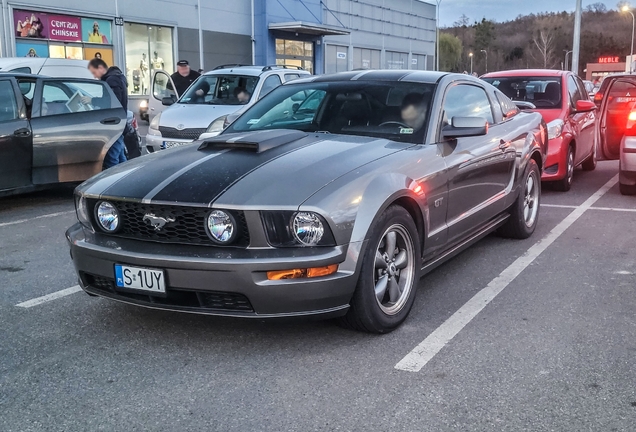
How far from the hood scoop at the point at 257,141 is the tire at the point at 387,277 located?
85cm

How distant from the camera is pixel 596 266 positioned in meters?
5.57

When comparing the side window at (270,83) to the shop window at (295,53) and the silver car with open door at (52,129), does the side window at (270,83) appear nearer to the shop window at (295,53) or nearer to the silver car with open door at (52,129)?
the silver car with open door at (52,129)

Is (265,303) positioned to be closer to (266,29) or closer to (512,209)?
(512,209)

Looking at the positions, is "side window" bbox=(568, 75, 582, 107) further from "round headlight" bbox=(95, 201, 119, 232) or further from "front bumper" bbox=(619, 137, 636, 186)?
"round headlight" bbox=(95, 201, 119, 232)

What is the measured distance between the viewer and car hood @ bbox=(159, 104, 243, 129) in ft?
35.6

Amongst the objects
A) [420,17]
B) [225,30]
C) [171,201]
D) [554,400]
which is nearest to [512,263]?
[554,400]

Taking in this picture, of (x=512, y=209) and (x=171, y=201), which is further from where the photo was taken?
(x=512, y=209)

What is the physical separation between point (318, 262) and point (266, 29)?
2614cm

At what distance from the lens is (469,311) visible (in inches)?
177

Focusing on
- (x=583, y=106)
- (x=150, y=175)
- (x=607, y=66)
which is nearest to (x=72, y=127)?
(x=150, y=175)

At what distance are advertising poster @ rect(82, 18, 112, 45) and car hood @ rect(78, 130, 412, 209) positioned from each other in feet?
60.5

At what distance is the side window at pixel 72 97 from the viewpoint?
27.5 ft

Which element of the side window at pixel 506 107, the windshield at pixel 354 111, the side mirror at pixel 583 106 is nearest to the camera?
the windshield at pixel 354 111

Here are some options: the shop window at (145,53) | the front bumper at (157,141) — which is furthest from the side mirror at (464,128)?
the shop window at (145,53)
